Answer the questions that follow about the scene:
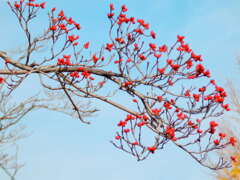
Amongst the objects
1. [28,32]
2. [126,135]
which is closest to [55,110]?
[28,32]

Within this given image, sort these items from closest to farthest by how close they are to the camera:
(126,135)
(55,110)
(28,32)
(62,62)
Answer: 1. (126,135)
2. (62,62)
3. (28,32)
4. (55,110)

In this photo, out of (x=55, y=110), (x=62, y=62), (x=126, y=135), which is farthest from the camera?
(x=55, y=110)

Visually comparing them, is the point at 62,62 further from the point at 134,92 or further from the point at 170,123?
the point at 170,123

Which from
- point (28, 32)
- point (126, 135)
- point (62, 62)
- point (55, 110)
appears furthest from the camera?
point (55, 110)

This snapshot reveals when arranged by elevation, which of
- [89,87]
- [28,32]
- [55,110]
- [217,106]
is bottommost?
[217,106]

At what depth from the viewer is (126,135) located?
3914mm

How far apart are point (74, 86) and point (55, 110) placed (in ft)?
26.9

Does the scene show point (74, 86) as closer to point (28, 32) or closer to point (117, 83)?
point (117, 83)

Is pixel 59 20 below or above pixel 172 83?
above

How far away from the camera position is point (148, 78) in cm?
412

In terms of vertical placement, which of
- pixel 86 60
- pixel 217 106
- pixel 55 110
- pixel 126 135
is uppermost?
pixel 55 110

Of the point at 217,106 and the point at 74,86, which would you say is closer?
the point at 217,106

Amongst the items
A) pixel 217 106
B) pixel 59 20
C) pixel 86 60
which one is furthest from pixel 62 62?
pixel 217 106

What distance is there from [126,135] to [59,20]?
1855 millimetres
